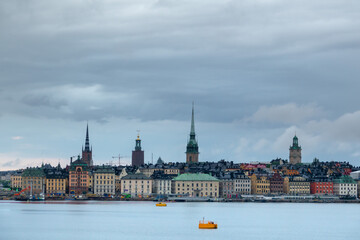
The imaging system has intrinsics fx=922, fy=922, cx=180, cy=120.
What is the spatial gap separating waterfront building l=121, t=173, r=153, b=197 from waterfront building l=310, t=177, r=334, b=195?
34256mm

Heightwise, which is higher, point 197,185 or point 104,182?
point 104,182

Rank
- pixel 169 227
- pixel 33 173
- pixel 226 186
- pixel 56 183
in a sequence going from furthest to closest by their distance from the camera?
pixel 226 186, pixel 33 173, pixel 56 183, pixel 169 227

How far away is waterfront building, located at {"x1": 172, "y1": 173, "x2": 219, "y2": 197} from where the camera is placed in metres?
180

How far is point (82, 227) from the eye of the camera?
282 ft

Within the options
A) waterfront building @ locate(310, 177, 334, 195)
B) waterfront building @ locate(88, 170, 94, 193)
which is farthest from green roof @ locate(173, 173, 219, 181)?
waterfront building @ locate(310, 177, 334, 195)

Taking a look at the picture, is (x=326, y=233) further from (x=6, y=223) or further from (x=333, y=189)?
(x=333, y=189)

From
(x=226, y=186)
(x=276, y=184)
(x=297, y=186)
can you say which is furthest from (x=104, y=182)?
(x=297, y=186)

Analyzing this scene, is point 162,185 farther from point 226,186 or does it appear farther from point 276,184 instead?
point 276,184

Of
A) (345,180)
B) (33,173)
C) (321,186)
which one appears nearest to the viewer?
(33,173)

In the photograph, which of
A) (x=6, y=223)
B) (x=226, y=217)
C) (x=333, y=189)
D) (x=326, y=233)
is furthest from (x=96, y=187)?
(x=326, y=233)

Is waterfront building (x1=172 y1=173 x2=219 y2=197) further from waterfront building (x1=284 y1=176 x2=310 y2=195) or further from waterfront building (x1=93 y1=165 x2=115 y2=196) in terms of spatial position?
waterfront building (x1=284 y1=176 x2=310 y2=195)

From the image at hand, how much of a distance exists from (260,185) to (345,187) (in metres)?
18.0

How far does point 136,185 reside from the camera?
598 ft

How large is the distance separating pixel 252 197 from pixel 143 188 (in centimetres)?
2156
